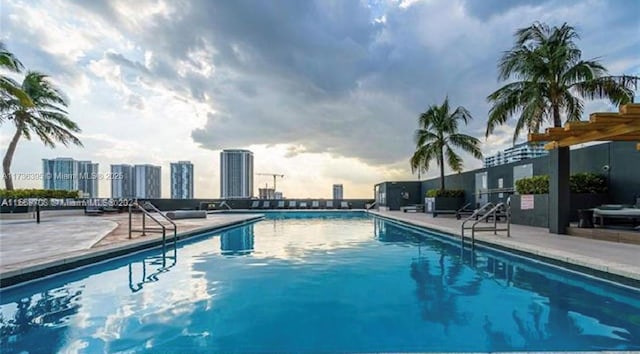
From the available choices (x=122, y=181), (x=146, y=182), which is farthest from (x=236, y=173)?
(x=122, y=181)

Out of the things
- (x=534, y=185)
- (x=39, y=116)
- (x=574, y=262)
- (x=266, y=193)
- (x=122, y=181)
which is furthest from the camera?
(x=266, y=193)

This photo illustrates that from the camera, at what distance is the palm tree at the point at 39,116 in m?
16.3

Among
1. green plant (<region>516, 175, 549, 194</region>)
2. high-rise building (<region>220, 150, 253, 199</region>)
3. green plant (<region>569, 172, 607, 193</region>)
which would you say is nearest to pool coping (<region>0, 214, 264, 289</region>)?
green plant (<region>516, 175, 549, 194</region>)

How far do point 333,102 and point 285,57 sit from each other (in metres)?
3.93

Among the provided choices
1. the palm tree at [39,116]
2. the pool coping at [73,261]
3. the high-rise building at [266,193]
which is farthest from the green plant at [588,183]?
the high-rise building at [266,193]

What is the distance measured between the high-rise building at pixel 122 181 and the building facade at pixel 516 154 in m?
23.0

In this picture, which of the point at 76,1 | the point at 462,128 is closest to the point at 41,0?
the point at 76,1

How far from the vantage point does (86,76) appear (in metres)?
10.9

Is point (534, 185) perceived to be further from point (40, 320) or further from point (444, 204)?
point (40, 320)

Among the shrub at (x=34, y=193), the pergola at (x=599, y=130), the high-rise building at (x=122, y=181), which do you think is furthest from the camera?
the high-rise building at (x=122, y=181)

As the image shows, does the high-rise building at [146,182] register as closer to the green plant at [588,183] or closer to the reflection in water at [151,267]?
the reflection in water at [151,267]

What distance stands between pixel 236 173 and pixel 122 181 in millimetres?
14038

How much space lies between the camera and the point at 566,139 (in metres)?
8.52

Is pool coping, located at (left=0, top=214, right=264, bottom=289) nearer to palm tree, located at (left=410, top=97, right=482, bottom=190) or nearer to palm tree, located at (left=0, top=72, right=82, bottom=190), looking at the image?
palm tree, located at (left=410, top=97, right=482, bottom=190)
